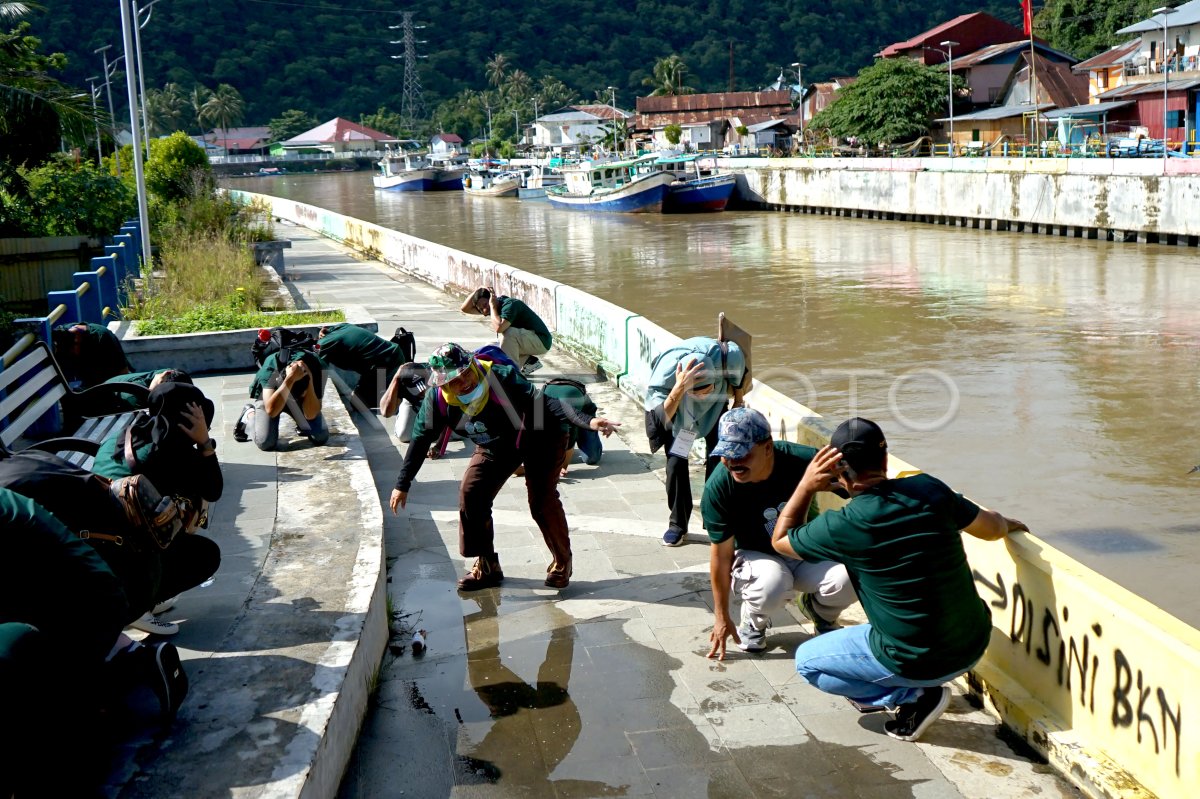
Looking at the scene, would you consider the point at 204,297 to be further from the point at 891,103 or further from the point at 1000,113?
the point at 1000,113

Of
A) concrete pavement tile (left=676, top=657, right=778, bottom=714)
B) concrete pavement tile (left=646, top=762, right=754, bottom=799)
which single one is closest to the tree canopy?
concrete pavement tile (left=676, top=657, right=778, bottom=714)

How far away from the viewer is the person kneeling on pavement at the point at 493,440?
6004 millimetres

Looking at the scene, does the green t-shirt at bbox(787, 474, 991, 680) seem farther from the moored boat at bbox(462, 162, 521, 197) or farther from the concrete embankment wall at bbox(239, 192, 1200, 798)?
the moored boat at bbox(462, 162, 521, 197)

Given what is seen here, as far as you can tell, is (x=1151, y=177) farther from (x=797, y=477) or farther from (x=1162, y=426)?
(x=797, y=477)

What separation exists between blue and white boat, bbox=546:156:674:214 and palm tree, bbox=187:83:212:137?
81.1 metres

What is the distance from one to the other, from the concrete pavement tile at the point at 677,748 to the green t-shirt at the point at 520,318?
18.8 ft

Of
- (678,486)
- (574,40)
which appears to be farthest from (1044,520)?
(574,40)

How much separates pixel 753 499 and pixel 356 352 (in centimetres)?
546

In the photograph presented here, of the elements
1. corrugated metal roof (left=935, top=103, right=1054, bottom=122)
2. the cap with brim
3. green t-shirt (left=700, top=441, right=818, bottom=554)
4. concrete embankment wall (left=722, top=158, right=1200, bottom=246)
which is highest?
corrugated metal roof (left=935, top=103, right=1054, bottom=122)

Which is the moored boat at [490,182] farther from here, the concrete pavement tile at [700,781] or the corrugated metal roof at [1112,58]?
the concrete pavement tile at [700,781]

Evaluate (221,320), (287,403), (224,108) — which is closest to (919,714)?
(287,403)

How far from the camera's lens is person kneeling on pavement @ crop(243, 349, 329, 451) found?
8.30m

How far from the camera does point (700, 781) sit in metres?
4.41

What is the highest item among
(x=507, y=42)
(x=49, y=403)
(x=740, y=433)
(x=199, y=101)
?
(x=507, y=42)
